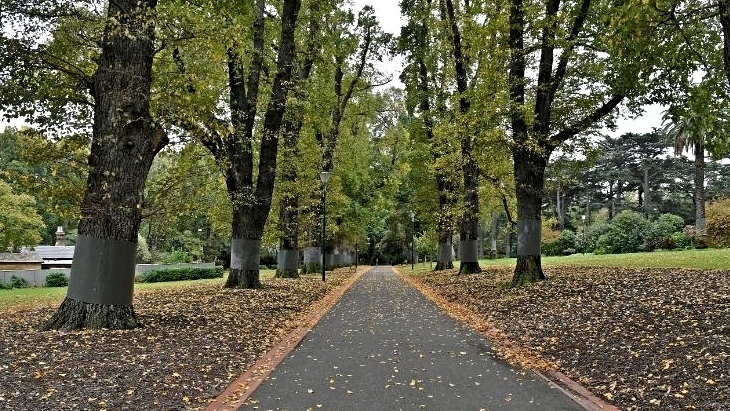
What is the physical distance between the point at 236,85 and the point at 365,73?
12908 mm

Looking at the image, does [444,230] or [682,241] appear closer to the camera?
[444,230]

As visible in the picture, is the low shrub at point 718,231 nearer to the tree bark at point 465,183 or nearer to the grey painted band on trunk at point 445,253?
the grey painted band on trunk at point 445,253

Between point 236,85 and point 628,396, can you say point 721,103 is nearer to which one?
point 628,396

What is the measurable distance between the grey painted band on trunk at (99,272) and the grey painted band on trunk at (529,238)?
948 centimetres

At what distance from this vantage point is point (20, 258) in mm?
35219

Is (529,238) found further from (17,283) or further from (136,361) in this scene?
(17,283)

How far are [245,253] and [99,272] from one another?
26.0 feet

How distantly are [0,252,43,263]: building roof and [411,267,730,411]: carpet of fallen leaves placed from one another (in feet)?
107

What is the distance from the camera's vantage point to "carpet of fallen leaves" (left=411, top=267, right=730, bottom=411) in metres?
5.15

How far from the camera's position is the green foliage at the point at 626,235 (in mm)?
32906

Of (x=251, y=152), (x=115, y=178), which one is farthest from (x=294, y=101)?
(x=115, y=178)

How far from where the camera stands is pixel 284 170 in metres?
21.0

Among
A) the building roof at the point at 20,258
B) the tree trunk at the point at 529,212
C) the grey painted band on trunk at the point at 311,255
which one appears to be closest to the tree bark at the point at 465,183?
the tree trunk at the point at 529,212

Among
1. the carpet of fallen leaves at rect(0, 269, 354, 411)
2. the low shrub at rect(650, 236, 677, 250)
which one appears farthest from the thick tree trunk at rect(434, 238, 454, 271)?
the carpet of fallen leaves at rect(0, 269, 354, 411)
